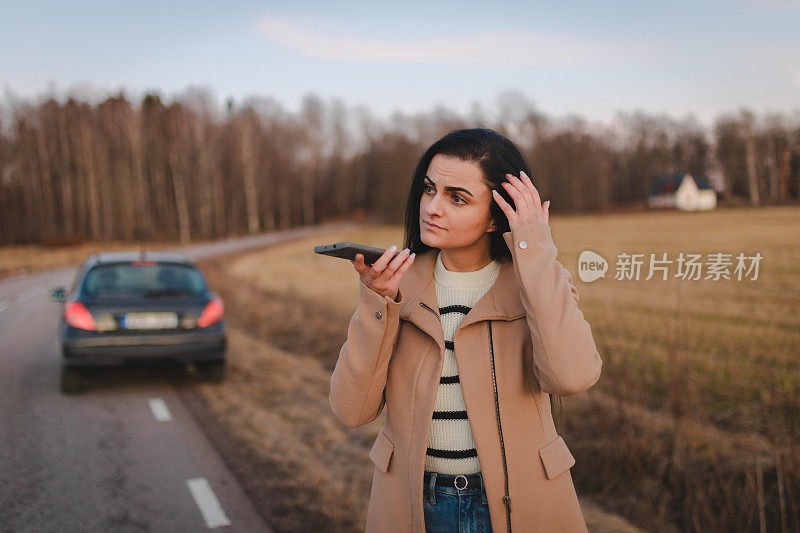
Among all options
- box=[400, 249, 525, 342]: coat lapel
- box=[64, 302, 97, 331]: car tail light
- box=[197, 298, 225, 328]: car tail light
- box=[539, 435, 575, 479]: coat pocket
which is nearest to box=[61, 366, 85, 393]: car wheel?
box=[64, 302, 97, 331]: car tail light

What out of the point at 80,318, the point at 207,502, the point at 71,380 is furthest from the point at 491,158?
the point at 71,380

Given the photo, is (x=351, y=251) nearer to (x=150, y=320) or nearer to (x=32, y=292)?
(x=150, y=320)

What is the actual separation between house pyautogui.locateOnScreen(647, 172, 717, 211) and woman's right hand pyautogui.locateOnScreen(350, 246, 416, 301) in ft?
25.8

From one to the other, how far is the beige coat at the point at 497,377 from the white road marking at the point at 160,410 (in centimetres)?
492

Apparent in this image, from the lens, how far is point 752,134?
7.37 m

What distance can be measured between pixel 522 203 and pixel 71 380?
6887mm

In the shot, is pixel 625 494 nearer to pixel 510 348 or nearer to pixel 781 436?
pixel 781 436

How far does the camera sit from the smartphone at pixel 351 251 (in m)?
1.54

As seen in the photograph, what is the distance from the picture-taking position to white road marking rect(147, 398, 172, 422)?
19.9 feet

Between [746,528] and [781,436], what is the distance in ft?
3.65

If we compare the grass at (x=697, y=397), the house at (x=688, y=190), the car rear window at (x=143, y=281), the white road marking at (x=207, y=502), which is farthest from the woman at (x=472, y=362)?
the house at (x=688, y=190)

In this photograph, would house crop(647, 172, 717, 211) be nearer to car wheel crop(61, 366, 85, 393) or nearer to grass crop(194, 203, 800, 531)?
grass crop(194, 203, 800, 531)

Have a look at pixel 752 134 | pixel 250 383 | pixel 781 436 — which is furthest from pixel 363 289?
pixel 752 134

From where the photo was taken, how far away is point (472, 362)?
1.67 metres
